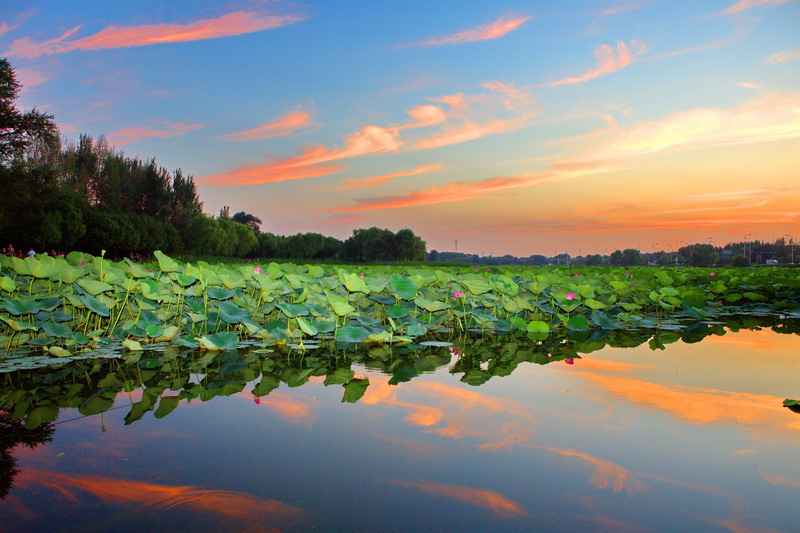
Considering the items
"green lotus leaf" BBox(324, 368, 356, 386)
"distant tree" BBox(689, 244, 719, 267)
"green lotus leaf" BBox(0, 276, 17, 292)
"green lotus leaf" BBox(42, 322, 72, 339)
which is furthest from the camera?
"distant tree" BBox(689, 244, 719, 267)

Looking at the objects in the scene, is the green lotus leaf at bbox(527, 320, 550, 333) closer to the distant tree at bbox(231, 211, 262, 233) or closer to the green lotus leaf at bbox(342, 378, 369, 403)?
the green lotus leaf at bbox(342, 378, 369, 403)

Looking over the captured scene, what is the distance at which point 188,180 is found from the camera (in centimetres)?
5144

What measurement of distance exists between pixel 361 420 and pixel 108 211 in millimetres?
43027

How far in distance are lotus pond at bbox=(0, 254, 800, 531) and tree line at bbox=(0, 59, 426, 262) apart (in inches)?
1050

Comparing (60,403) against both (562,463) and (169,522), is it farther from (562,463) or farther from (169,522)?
(562,463)

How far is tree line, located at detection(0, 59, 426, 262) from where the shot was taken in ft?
90.2

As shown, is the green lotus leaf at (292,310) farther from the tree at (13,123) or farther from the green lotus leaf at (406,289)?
the tree at (13,123)

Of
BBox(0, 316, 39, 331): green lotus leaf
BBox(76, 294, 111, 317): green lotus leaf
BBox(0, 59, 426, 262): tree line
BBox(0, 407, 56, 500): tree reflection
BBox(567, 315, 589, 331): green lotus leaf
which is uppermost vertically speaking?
BBox(0, 59, 426, 262): tree line

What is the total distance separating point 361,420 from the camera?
9.36ft

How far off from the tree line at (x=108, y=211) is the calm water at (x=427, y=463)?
1139 inches

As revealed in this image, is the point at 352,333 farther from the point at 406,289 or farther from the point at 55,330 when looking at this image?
the point at 55,330

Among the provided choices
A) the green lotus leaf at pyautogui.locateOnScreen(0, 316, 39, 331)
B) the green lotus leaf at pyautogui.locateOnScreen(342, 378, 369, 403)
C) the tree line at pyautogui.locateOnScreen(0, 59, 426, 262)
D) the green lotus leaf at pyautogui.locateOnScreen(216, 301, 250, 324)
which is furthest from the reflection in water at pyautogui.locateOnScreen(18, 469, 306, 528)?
the tree line at pyautogui.locateOnScreen(0, 59, 426, 262)

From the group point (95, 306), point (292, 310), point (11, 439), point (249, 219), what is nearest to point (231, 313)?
point (292, 310)

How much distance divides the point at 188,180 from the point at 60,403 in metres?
52.5
